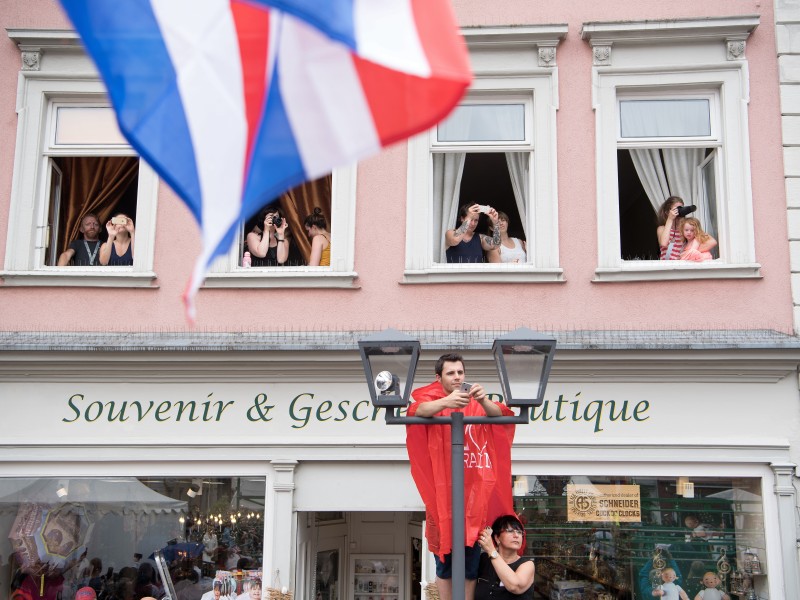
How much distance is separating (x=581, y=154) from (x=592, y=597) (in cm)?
422

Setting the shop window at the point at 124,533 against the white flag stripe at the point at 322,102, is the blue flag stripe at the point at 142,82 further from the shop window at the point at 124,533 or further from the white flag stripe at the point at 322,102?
the shop window at the point at 124,533

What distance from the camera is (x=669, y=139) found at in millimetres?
10445

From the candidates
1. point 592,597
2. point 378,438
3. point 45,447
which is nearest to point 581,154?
point 378,438

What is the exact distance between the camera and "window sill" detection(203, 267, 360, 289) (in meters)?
10.1

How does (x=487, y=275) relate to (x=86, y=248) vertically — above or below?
below

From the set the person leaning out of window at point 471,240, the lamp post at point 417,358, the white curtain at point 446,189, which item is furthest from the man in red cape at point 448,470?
the white curtain at point 446,189

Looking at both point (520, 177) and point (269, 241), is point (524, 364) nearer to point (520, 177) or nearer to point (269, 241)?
point (520, 177)

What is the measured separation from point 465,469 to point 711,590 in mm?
3954

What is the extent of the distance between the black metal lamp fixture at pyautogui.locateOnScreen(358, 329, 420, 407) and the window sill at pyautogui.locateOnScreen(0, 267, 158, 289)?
14.0 ft

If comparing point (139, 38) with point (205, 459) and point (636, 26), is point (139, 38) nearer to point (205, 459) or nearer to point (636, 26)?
point (205, 459)

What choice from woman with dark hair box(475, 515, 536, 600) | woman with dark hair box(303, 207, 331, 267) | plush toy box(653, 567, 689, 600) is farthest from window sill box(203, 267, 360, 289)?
plush toy box(653, 567, 689, 600)

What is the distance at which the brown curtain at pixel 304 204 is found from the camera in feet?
35.0

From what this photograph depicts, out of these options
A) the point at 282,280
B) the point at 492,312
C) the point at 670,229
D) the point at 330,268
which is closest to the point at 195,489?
the point at 282,280

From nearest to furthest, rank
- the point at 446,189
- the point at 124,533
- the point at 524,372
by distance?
1. the point at 524,372
2. the point at 124,533
3. the point at 446,189
